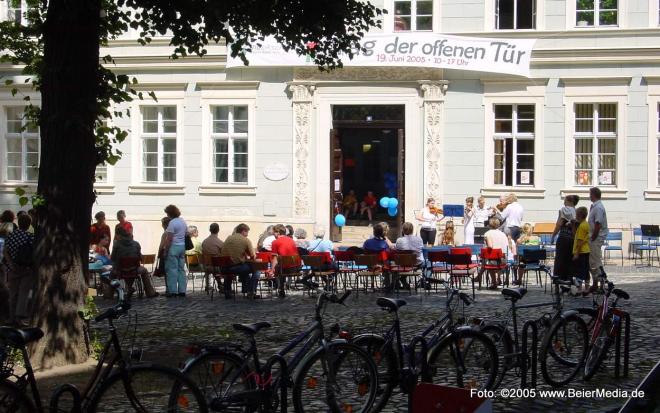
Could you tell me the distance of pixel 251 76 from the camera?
25.8m

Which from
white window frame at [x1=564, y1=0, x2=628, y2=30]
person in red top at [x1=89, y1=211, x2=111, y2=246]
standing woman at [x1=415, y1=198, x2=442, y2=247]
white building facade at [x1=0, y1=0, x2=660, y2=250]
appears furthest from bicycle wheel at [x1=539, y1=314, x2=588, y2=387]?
white window frame at [x1=564, y1=0, x2=628, y2=30]

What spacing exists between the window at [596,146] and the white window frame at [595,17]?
187 centimetres

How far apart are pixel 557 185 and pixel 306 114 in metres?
6.57

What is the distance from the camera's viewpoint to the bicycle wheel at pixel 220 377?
278 inches

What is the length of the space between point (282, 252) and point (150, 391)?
1089cm

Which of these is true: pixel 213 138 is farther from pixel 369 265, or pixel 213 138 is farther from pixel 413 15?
pixel 369 265

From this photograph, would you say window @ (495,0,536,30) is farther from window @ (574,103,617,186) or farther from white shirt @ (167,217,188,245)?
white shirt @ (167,217,188,245)

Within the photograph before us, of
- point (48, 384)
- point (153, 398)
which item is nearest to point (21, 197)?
point (48, 384)

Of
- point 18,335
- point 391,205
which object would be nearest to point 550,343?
point 18,335

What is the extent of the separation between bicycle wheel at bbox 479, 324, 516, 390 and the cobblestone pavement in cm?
26

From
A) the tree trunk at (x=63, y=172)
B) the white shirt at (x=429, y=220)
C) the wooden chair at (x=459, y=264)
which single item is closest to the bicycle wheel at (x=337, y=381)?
the tree trunk at (x=63, y=172)

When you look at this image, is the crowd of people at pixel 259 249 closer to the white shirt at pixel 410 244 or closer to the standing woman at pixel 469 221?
the white shirt at pixel 410 244

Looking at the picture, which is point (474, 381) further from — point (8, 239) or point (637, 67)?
point (637, 67)

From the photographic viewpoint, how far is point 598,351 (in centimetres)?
930
